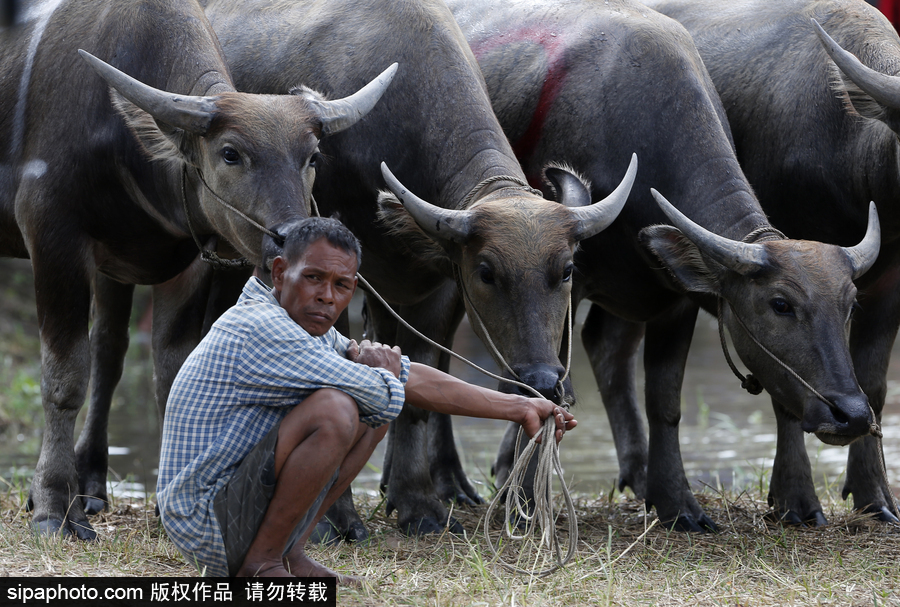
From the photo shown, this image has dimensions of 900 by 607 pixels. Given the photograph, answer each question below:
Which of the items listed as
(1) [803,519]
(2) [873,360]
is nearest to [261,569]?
(1) [803,519]

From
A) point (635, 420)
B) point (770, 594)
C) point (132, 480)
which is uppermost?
point (770, 594)

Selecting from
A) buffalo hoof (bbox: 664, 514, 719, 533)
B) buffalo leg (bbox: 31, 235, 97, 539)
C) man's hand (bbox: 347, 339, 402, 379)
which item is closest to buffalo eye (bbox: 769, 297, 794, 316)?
buffalo hoof (bbox: 664, 514, 719, 533)

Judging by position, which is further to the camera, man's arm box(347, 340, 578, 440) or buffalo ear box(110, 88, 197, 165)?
buffalo ear box(110, 88, 197, 165)

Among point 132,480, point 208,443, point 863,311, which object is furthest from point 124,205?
point 863,311

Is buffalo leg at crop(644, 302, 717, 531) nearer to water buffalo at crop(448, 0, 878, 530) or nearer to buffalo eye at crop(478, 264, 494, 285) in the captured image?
water buffalo at crop(448, 0, 878, 530)

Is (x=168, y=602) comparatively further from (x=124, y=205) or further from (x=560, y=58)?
(x=560, y=58)

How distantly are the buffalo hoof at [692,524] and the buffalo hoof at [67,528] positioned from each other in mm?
2557

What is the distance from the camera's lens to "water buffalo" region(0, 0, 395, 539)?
3957mm

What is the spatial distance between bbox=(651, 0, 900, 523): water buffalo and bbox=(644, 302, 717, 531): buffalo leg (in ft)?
1.60

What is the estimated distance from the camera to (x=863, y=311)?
17.4ft

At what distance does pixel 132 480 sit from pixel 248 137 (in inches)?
118

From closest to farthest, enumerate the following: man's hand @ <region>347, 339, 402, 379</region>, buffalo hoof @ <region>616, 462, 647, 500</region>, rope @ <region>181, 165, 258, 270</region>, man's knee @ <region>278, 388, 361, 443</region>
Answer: man's knee @ <region>278, 388, 361, 443</region>, man's hand @ <region>347, 339, 402, 379</region>, rope @ <region>181, 165, 258, 270</region>, buffalo hoof @ <region>616, 462, 647, 500</region>

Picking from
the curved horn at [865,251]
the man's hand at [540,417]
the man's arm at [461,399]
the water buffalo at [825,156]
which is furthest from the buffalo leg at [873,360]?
the man's arm at [461,399]

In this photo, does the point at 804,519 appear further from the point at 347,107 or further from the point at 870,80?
the point at 347,107
